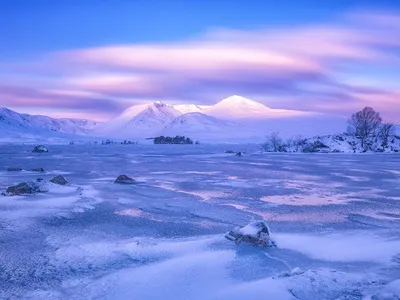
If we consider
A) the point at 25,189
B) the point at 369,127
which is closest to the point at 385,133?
the point at 369,127

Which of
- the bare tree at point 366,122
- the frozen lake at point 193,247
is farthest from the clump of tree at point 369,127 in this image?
the frozen lake at point 193,247

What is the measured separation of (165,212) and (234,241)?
157 inches

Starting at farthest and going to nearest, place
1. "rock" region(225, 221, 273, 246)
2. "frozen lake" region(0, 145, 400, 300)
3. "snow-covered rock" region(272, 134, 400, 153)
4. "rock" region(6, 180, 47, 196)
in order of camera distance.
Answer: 1. "snow-covered rock" region(272, 134, 400, 153)
2. "rock" region(6, 180, 47, 196)
3. "rock" region(225, 221, 273, 246)
4. "frozen lake" region(0, 145, 400, 300)

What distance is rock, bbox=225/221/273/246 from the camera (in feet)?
28.3

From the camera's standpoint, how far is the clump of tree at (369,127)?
67.6 metres

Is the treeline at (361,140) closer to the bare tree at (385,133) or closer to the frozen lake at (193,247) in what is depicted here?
the bare tree at (385,133)

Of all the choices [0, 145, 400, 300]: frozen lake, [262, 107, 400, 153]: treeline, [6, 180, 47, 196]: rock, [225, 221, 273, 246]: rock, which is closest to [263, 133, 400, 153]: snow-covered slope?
[262, 107, 400, 153]: treeline

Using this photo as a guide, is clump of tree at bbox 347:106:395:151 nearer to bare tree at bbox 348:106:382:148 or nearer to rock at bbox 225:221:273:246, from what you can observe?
bare tree at bbox 348:106:382:148

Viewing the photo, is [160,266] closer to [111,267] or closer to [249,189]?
[111,267]

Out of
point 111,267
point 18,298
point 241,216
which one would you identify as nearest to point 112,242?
point 111,267

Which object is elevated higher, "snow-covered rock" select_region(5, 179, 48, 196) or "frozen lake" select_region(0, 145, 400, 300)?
"snow-covered rock" select_region(5, 179, 48, 196)

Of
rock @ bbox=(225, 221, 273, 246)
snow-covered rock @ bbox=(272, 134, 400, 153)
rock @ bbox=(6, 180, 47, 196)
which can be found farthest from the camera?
snow-covered rock @ bbox=(272, 134, 400, 153)

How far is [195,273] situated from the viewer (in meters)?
7.16

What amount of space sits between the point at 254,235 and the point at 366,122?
65973 millimetres
